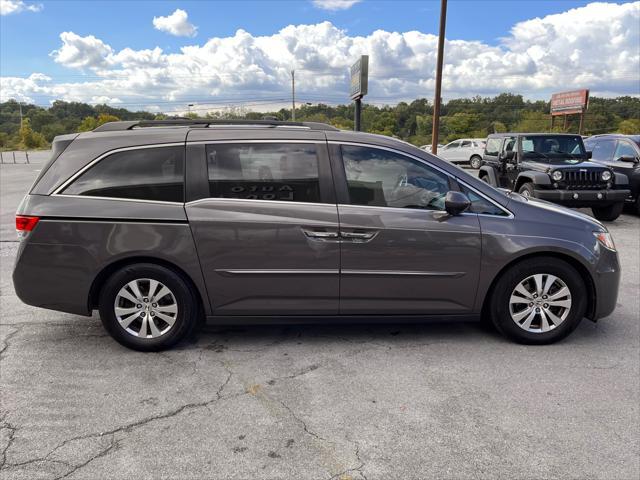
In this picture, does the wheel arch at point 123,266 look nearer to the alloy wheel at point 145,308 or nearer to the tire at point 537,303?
the alloy wheel at point 145,308

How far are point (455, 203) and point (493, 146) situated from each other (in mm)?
9241

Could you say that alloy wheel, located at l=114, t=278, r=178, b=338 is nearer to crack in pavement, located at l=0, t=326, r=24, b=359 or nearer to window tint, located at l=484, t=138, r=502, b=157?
crack in pavement, located at l=0, t=326, r=24, b=359

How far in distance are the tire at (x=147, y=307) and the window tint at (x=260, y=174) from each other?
0.75 m

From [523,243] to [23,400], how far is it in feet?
12.0

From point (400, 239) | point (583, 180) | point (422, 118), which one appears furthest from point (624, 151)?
point (422, 118)

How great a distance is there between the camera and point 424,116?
77.5m

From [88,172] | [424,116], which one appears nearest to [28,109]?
[424,116]

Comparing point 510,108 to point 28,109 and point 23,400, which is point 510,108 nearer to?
point 23,400

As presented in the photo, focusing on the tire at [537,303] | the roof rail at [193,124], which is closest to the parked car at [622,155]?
the tire at [537,303]

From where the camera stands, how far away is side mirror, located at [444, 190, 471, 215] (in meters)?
3.66

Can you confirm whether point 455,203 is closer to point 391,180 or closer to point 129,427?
point 391,180

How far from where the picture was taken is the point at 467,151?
27.1 m

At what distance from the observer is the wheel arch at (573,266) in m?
3.86

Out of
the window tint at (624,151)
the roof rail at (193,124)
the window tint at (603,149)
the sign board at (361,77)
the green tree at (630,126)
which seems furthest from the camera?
the green tree at (630,126)
